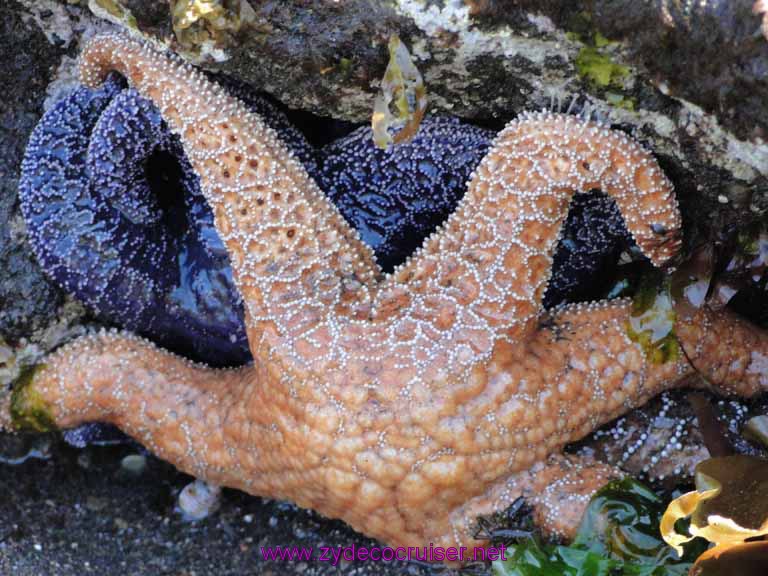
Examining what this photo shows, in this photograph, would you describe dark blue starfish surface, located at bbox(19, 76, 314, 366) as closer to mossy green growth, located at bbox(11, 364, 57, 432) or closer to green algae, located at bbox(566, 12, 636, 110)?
mossy green growth, located at bbox(11, 364, 57, 432)

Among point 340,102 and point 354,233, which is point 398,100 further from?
point 354,233

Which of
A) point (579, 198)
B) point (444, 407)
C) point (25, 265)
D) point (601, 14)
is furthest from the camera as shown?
point (25, 265)

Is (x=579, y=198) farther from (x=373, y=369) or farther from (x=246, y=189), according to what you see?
(x=246, y=189)

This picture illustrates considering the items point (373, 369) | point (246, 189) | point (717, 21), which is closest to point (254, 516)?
point (373, 369)

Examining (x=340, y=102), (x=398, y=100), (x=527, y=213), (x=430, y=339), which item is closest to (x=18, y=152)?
(x=340, y=102)

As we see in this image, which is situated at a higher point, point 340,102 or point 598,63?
point 598,63
